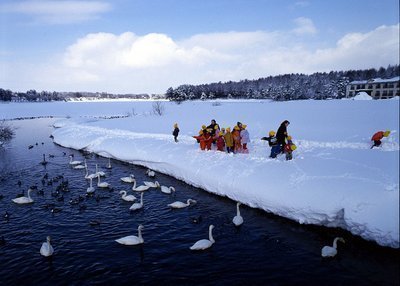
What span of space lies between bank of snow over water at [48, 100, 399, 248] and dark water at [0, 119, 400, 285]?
0.69m

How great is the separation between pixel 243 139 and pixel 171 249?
10.2m

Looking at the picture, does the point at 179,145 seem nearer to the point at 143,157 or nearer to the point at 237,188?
the point at 143,157

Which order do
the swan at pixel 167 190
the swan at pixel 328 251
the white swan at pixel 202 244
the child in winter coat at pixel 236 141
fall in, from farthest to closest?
the child in winter coat at pixel 236 141
the swan at pixel 167 190
the white swan at pixel 202 244
the swan at pixel 328 251

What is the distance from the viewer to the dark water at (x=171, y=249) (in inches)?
377

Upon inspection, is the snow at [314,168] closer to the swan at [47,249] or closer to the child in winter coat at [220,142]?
the child in winter coat at [220,142]

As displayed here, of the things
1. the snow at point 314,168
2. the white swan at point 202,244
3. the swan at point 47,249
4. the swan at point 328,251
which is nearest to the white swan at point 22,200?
the swan at point 47,249

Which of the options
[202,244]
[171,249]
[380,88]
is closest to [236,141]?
[202,244]

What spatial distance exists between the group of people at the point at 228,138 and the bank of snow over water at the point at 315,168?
2.11 ft

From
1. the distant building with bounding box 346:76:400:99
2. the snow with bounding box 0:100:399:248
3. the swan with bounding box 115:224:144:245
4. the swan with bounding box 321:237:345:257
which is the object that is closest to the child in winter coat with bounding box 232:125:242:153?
the snow with bounding box 0:100:399:248

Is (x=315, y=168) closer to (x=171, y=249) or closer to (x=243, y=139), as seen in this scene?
(x=243, y=139)

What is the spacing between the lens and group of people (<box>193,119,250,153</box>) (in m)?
19.7

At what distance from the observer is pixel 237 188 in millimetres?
15617

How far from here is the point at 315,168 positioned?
15.0 m

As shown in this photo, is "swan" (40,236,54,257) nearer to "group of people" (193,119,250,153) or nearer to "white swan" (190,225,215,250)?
"white swan" (190,225,215,250)
